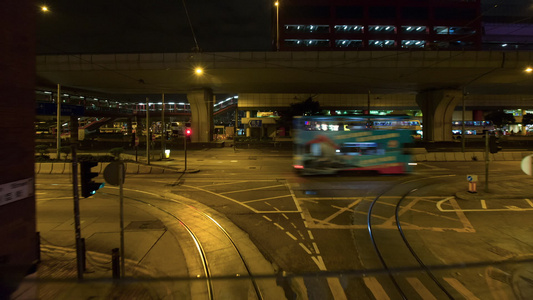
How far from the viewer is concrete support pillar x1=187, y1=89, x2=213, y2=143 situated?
42625 millimetres

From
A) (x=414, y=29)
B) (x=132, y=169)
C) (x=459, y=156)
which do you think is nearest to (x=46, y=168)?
(x=132, y=169)

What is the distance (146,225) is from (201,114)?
36665mm

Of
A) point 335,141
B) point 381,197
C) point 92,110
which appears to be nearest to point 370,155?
point 335,141

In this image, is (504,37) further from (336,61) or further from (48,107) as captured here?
(48,107)

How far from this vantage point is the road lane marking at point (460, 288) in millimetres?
4379

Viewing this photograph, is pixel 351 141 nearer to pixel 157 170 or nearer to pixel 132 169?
pixel 157 170

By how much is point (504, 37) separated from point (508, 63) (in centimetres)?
4894

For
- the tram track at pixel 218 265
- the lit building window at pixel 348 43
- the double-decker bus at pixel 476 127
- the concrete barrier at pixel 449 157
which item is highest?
the lit building window at pixel 348 43

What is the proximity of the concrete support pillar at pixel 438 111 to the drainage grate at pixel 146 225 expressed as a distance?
46130 millimetres

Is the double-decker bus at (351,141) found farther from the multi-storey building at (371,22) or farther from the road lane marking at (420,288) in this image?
the multi-storey building at (371,22)

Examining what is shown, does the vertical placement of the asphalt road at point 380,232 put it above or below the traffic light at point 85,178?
below

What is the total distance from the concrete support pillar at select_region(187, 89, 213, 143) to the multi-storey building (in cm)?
2284

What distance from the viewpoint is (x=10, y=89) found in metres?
4.58

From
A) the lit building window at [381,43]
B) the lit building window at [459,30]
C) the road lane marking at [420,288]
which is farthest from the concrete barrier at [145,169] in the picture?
the lit building window at [459,30]
